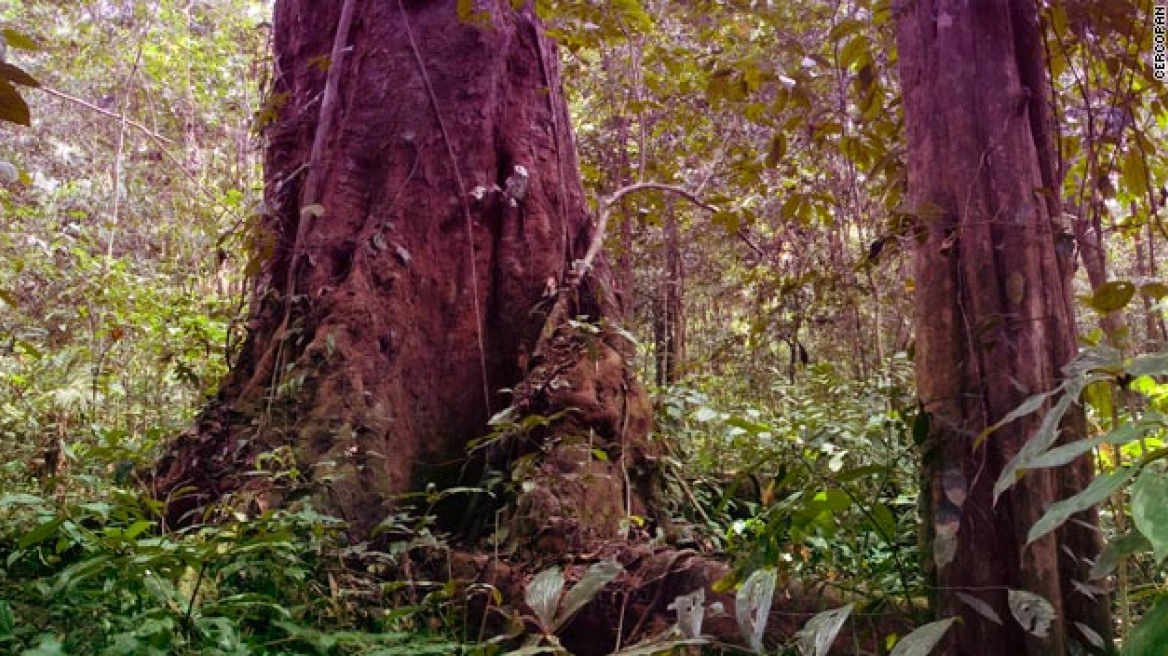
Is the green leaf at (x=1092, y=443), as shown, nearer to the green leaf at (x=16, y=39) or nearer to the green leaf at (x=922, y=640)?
the green leaf at (x=922, y=640)

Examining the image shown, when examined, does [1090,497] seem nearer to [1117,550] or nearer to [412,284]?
[1117,550]

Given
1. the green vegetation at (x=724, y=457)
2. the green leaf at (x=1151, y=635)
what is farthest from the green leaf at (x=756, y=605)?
the green leaf at (x=1151, y=635)

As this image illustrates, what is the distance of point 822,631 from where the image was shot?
A: 117 centimetres

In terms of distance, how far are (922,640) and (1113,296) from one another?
2.06 feet

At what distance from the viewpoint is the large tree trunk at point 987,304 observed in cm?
140

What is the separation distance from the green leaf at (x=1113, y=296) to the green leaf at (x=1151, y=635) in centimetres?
75

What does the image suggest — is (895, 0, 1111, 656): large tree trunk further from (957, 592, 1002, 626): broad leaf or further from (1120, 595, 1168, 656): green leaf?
(1120, 595, 1168, 656): green leaf

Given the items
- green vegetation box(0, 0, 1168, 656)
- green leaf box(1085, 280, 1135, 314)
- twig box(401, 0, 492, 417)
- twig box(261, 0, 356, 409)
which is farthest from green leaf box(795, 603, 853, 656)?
twig box(261, 0, 356, 409)

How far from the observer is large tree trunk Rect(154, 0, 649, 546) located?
8.56ft

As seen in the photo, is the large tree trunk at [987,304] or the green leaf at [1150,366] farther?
the large tree trunk at [987,304]

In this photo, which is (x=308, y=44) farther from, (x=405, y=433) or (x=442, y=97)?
(x=405, y=433)

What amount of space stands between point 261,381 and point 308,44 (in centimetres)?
155

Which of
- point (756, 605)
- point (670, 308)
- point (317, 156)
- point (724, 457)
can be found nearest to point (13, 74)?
point (756, 605)

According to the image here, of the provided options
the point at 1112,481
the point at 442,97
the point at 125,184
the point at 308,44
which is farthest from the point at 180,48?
the point at 1112,481
